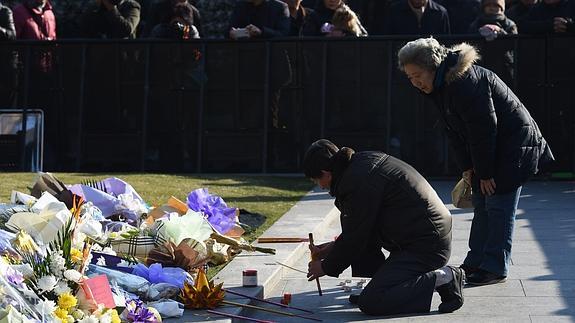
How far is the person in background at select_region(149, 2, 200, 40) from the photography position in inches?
623

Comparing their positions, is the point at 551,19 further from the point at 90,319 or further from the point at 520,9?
the point at 90,319

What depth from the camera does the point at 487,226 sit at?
28.4 feet

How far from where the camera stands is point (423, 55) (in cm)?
800

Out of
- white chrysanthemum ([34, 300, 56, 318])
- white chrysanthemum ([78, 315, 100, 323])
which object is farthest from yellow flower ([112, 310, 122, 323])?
white chrysanthemum ([34, 300, 56, 318])

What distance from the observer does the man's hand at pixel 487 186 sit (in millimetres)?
8398

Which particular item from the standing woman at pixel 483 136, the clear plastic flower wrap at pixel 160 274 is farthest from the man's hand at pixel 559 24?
the clear plastic flower wrap at pixel 160 274

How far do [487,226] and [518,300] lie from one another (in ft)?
2.76

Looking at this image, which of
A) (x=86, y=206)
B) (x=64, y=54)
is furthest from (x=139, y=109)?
(x=86, y=206)

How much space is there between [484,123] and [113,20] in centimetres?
900

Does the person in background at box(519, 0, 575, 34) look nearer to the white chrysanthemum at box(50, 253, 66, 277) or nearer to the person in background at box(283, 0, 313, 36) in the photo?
the person in background at box(283, 0, 313, 36)

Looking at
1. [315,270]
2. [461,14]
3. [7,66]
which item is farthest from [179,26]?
[315,270]

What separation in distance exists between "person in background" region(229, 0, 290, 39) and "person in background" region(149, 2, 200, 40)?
21.1 inches

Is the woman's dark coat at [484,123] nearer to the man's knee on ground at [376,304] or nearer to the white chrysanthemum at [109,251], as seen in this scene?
the man's knee on ground at [376,304]

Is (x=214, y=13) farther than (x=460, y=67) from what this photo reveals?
Yes
